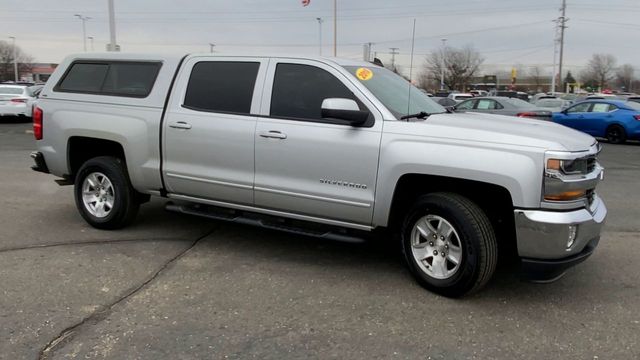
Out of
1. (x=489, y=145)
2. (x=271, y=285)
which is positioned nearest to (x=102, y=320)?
(x=271, y=285)

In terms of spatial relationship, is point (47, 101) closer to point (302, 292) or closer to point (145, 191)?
point (145, 191)

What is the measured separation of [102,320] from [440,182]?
8.72ft

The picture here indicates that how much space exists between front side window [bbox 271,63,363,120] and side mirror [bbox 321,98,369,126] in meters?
0.31

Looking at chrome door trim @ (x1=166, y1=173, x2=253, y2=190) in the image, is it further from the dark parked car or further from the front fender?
the dark parked car

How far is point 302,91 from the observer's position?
4.96 m

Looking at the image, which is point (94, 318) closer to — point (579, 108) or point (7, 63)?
point (579, 108)

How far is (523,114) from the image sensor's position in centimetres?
1669

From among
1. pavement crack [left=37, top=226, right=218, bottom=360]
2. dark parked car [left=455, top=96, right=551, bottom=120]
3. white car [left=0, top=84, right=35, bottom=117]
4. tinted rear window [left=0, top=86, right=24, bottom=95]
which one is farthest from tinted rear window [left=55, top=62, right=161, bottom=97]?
tinted rear window [left=0, top=86, right=24, bottom=95]

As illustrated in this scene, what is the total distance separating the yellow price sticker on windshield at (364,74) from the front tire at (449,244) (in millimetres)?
1202

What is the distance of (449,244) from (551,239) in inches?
29.1

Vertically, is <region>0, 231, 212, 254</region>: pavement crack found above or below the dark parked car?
below

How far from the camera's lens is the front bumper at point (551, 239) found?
390cm

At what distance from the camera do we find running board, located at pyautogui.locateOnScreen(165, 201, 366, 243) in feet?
15.8

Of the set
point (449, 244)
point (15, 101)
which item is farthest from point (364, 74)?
point (15, 101)
